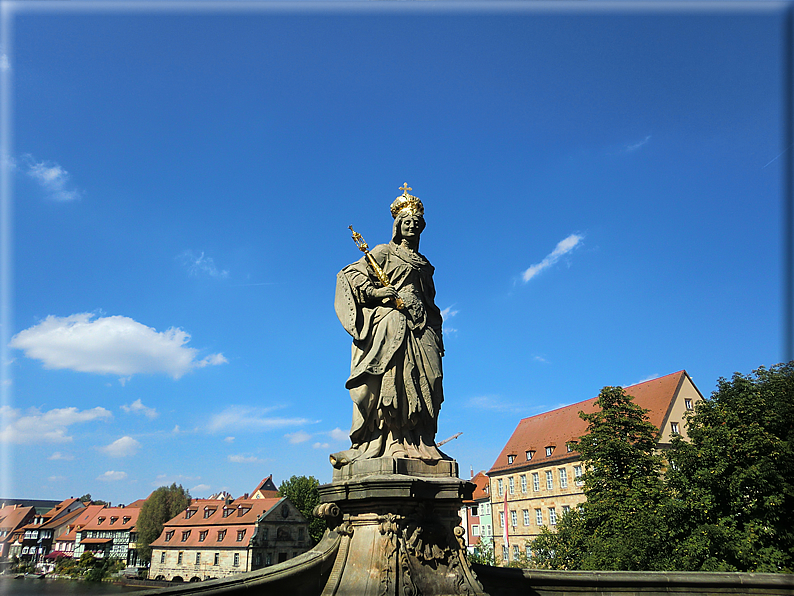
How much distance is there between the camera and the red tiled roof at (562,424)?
154 ft

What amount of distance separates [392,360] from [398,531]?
1759 mm

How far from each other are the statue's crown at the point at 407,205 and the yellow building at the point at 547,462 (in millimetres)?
41710

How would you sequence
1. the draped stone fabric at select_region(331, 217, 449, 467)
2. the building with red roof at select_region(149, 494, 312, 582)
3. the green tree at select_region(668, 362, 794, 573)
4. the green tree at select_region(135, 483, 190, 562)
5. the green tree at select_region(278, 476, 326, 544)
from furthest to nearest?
the green tree at select_region(278, 476, 326, 544) < the green tree at select_region(135, 483, 190, 562) < the building with red roof at select_region(149, 494, 312, 582) < the green tree at select_region(668, 362, 794, 573) < the draped stone fabric at select_region(331, 217, 449, 467)

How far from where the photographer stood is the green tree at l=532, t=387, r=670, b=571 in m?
23.5

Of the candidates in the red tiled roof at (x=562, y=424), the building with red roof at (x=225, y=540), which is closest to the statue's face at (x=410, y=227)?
the red tiled roof at (x=562, y=424)

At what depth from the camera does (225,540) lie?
51.9 meters

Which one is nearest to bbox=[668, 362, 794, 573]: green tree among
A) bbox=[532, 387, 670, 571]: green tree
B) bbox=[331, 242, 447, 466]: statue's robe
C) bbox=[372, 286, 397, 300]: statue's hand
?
bbox=[532, 387, 670, 571]: green tree

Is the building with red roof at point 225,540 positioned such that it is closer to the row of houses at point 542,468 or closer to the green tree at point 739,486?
the row of houses at point 542,468

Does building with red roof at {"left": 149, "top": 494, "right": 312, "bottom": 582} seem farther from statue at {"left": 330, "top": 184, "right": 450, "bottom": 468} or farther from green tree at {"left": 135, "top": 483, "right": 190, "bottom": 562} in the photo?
statue at {"left": 330, "top": 184, "right": 450, "bottom": 468}

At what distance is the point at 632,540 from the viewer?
78.2 feet

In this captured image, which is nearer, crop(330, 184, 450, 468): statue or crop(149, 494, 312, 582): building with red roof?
crop(330, 184, 450, 468): statue

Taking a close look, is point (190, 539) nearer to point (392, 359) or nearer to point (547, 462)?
point (547, 462)

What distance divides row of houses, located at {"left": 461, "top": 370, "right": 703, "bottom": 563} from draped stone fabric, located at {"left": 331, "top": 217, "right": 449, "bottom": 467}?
4088 cm

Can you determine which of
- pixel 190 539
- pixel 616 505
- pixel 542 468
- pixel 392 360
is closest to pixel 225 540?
pixel 190 539
